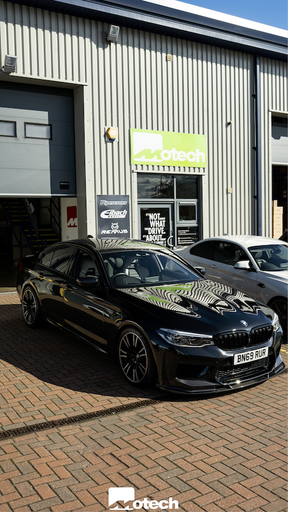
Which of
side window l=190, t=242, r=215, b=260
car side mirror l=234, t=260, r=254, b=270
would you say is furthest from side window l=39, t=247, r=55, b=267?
side window l=190, t=242, r=215, b=260

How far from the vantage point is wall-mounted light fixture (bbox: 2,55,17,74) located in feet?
35.4

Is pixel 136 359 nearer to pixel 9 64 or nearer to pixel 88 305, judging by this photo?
pixel 88 305

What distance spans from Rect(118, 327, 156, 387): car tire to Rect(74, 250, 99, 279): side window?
1145 millimetres

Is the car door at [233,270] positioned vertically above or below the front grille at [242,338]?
above

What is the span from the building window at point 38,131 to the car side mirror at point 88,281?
288 inches

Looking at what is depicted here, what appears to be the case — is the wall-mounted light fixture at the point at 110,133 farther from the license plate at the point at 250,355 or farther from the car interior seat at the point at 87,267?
the license plate at the point at 250,355

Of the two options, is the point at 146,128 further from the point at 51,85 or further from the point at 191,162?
the point at 51,85

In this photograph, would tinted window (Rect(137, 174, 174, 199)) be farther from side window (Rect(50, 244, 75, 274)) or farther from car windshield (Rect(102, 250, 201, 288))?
car windshield (Rect(102, 250, 201, 288))

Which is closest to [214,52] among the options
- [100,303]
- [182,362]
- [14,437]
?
[100,303]

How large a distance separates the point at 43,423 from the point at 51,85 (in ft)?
32.3

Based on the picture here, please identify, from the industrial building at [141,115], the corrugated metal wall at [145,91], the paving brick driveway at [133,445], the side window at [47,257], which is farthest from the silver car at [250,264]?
the corrugated metal wall at [145,91]

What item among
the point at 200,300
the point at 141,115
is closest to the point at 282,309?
the point at 200,300

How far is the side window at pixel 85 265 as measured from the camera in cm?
607

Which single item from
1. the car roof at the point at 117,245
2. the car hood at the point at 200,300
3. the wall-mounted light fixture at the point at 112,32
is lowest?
the car hood at the point at 200,300
